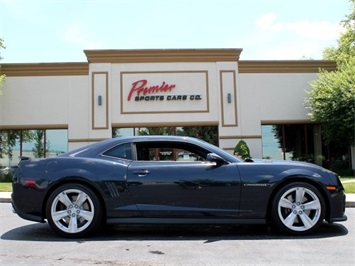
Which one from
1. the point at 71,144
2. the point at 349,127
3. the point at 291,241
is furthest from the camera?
the point at 71,144

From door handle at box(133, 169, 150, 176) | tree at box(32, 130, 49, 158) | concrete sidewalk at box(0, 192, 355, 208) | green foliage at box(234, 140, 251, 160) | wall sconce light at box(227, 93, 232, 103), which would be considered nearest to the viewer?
door handle at box(133, 169, 150, 176)

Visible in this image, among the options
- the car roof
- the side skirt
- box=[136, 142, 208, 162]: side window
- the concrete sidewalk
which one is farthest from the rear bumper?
the concrete sidewalk

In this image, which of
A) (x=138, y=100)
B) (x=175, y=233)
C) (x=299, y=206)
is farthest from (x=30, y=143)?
(x=299, y=206)

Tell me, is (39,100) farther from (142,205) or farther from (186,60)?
(142,205)

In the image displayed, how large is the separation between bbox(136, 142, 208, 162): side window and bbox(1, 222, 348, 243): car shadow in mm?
1092

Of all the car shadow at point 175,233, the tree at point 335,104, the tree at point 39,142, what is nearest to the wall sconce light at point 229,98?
the tree at point 335,104

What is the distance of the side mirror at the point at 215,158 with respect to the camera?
5.18 m

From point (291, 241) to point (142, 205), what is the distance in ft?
6.66

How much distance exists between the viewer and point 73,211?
5.19m

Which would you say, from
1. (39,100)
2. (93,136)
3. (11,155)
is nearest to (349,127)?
(93,136)

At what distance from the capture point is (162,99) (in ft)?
58.0

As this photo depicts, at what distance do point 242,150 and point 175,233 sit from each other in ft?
38.0

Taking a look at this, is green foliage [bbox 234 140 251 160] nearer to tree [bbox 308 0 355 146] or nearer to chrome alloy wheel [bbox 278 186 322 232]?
tree [bbox 308 0 355 146]

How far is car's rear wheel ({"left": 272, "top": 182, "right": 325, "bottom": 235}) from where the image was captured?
5152 mm
